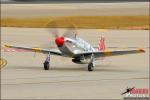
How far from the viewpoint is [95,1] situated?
10531 cm

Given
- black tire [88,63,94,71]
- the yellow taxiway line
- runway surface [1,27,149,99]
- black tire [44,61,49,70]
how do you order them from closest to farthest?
runway surface [1,27,149,99] < black tire [88,63,94,71] < black tire [44,61,49,70] < the yellow taxiway line

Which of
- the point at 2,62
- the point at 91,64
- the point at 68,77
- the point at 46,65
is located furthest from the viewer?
the point at 2,62

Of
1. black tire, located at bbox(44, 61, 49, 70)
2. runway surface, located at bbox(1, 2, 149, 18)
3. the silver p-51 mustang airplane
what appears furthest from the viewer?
runway surface, located at bbox(1, 2, 149, 18)

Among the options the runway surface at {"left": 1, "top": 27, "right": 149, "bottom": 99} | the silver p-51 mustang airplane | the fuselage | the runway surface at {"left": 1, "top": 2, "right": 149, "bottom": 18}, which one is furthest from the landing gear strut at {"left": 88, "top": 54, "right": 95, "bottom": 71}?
the runway surface at {"left": 1, "top": 2, "right": 149, "bottom": 18}

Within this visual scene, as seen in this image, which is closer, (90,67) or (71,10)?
(90,67)

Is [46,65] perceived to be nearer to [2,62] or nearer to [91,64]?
[91,64]

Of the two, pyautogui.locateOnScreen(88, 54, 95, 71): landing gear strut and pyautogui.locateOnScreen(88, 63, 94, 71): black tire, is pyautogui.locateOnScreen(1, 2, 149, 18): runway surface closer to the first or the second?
pyautogui.locateOnScreen(88, 54, 95, 71): landing gear strut

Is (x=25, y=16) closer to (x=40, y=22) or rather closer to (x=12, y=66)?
(x=40, y=22)

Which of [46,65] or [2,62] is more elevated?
[2,62]

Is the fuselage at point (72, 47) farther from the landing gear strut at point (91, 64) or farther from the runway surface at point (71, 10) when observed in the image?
the runway surface at point (71, 10)

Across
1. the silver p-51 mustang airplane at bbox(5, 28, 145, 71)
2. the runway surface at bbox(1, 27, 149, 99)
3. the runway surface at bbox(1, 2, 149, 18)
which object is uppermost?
the runway surface at bbox(1, 2, 149, 18)

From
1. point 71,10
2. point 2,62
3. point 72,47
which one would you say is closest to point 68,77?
point 72,47

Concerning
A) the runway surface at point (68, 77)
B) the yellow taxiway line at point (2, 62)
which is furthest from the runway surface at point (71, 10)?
the yellow taxiway line at point (2, 62)

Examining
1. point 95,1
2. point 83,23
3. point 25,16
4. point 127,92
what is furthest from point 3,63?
point 95,1
